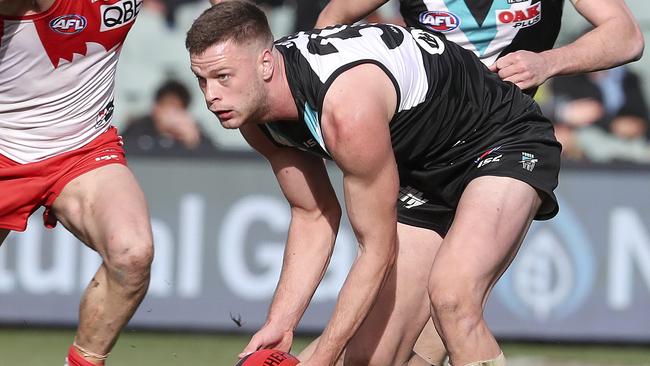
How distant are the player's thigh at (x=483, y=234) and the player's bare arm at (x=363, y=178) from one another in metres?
0.25

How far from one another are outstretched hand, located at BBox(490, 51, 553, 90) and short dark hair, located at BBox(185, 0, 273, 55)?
1147mm

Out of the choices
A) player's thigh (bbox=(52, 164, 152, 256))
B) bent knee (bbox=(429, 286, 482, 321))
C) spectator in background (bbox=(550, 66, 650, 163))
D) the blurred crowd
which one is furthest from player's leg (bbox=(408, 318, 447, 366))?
spectator in background (bbox=(550, 66, 650, 163))

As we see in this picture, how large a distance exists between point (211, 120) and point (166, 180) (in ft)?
2.40

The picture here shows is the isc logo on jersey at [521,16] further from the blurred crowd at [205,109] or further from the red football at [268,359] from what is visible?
the blurred crowd at [205,109]

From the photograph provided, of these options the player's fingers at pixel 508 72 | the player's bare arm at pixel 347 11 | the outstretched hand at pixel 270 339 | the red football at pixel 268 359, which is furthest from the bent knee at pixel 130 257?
the player's fingers at pixel 508 72

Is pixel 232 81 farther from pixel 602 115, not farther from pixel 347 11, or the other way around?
pixel 602 115

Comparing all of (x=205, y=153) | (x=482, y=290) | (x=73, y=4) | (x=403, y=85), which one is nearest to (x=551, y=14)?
(x=403, y=85)

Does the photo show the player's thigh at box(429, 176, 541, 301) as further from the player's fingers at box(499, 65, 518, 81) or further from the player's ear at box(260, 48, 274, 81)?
the player's ear at box(260, 48, 274, 81)

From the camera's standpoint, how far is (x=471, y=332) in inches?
194

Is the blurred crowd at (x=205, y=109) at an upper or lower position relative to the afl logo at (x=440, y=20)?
lower

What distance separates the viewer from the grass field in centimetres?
770

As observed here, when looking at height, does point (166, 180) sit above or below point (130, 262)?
below

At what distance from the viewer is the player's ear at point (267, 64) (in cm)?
487

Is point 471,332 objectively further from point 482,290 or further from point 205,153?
point 205,153
